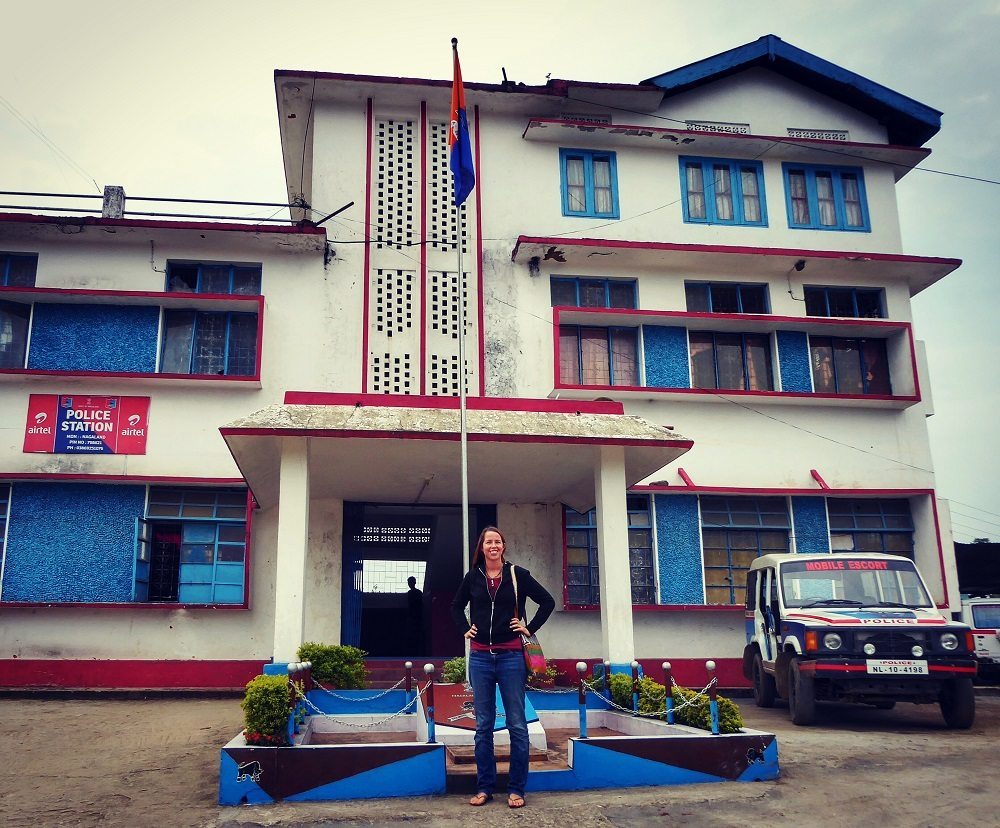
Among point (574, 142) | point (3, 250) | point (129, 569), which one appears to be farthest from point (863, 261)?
point (3, 250)

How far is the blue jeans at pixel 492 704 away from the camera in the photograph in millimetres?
6504

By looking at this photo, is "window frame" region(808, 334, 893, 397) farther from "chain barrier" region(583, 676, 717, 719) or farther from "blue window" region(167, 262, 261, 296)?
"blue window" region(167, 262, 261, 296)

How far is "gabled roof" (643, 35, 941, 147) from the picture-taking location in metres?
17.8

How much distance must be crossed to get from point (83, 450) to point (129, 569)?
217 cm

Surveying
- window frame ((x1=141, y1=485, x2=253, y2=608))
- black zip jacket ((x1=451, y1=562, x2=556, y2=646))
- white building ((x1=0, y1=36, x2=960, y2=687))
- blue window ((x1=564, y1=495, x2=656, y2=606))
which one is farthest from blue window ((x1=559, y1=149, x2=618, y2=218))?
black zip jacket ((x1=451, y1=562, x2=556, y2=646))

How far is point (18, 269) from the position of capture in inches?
597

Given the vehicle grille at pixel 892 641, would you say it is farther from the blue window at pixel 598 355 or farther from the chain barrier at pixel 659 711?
the blue window at pixel 598 355

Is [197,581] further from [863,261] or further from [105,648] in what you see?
[863,261]

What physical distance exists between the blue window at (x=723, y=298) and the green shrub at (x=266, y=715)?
477 inches

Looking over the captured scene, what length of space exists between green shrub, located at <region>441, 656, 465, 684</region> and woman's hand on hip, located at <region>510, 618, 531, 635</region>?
3.80m

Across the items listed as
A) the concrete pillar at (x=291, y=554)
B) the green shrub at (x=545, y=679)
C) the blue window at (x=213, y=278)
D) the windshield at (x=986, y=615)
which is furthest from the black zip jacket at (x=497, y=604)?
the windshield at (x=986, y=615)

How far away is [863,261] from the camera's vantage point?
16.7 m

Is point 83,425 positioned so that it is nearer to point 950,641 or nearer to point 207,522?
point 207,522

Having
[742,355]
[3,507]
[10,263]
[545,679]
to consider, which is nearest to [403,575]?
[3,507]
